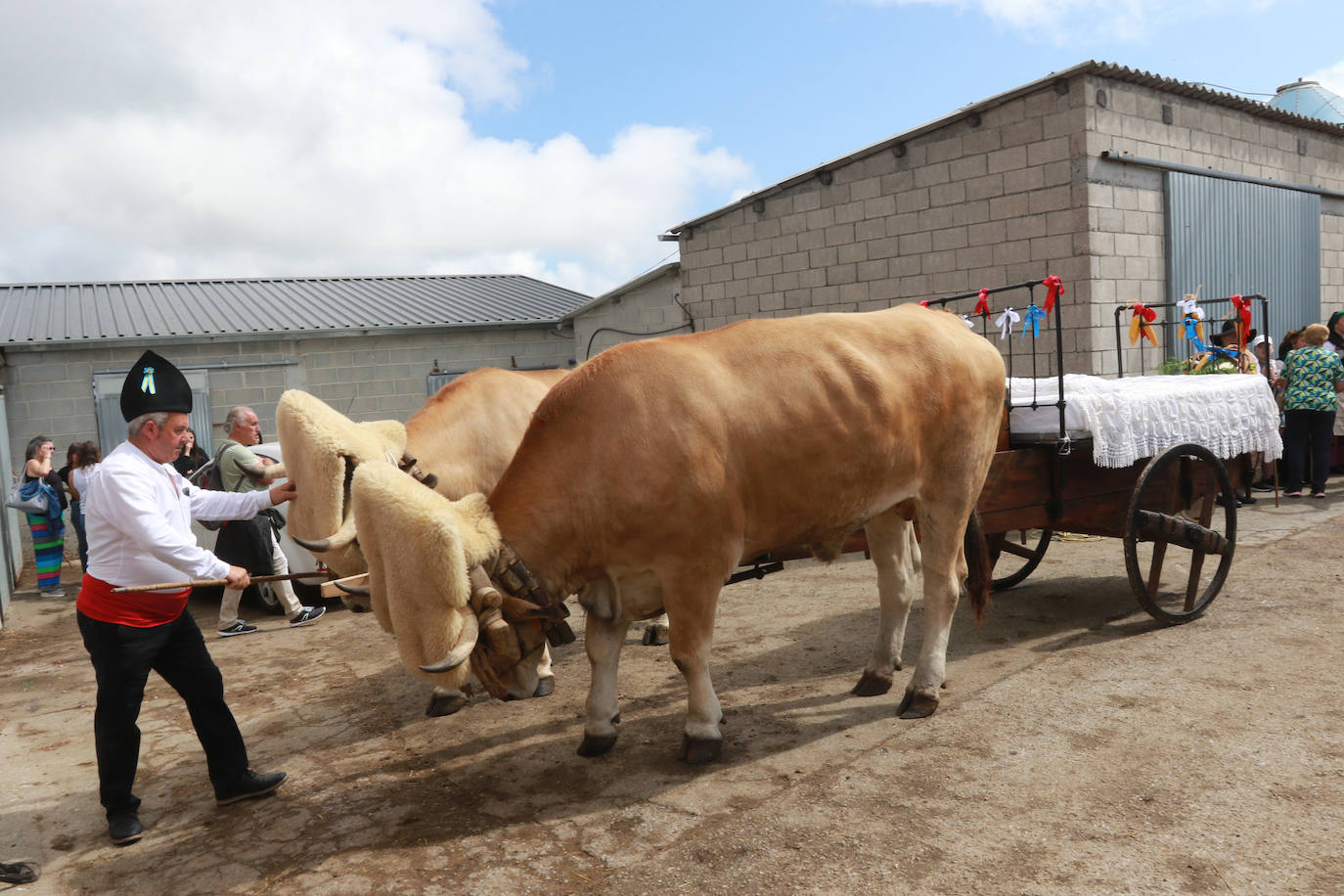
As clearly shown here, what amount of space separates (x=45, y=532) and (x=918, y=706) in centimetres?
899

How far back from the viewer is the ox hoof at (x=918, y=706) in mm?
4359

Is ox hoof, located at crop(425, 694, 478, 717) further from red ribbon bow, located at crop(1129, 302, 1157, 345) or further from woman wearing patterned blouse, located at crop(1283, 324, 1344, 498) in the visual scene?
woman wearing patterned blouse, located at crop(1283, 324, 1344, 498)

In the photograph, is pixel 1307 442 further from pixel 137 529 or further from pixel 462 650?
pixel 137 529

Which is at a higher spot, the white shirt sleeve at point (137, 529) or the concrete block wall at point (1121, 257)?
the concrete block wall at point (1121, 257)

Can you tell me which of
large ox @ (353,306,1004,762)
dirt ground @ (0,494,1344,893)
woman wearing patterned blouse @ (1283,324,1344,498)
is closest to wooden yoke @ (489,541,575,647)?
large ox @ (353,306,1004,762)

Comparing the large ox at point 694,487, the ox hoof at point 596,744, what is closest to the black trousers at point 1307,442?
the large ox at point 694,487

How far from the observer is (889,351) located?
441cm

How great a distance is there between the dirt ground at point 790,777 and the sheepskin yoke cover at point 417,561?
28.7 inches

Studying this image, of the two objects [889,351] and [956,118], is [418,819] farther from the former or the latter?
[956,118]

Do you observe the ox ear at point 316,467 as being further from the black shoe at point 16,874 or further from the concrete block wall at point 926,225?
the concrete block wall at point 926,225

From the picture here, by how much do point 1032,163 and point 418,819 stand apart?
8.86 metres

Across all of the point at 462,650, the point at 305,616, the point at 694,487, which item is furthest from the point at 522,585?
the point at 305,616

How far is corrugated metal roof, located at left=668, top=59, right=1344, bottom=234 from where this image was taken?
9.51 metres

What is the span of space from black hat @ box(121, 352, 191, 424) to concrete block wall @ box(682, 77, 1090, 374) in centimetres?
836
